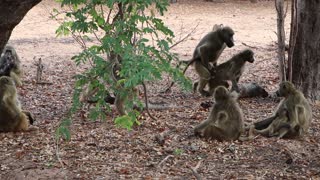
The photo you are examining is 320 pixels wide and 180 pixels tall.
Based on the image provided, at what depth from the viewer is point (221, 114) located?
725cm

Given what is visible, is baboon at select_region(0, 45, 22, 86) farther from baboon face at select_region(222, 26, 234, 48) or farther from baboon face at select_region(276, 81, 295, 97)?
baboon face at select_region(276, 81, 295, 97)

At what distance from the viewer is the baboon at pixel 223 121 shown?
7141 millimetres

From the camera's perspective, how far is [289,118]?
7.45 meters

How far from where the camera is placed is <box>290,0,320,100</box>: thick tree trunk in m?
9.12

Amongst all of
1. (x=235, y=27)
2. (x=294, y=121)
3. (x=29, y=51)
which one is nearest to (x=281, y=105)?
(x=294, y=121)

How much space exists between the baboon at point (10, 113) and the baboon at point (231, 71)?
11.7ft

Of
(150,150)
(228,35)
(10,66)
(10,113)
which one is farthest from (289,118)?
(10,66)

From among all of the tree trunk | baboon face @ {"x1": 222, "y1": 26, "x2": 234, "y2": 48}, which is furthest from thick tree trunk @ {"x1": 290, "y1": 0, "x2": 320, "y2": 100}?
baboon face @ {"x1": 222, "y1": 26, "x2": 234, "y2": 48}

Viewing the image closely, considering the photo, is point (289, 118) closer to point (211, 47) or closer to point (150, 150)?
point (150, 150)

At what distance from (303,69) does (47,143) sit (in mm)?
4354

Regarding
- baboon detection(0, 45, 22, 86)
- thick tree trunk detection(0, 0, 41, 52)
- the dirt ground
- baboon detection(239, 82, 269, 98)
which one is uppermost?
thick tree trunk detection(0, 0, 41, 52)

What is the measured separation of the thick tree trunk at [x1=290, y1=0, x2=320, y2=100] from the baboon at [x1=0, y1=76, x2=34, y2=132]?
4208mm

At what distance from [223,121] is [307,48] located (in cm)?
279

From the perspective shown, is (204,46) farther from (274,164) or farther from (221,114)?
(274,164)
